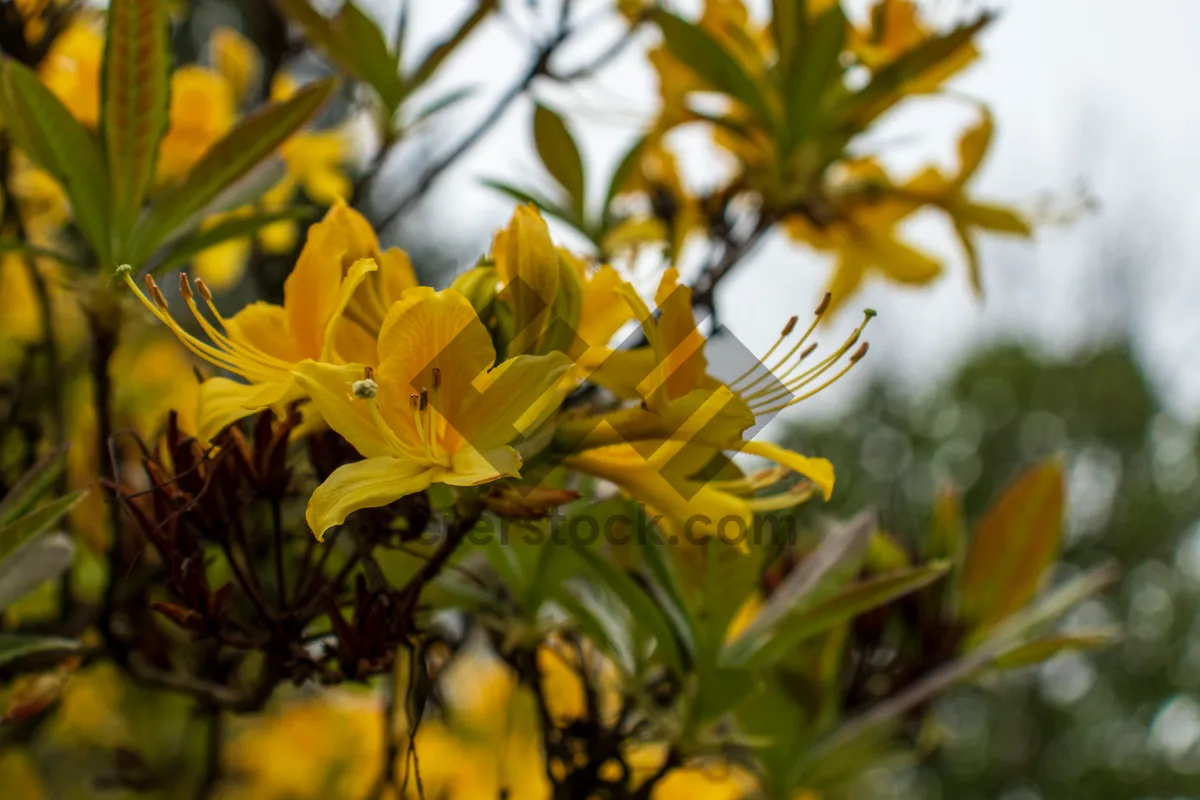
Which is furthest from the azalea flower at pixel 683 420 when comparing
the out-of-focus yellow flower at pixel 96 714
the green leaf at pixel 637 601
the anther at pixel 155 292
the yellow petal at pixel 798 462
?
the out-of-focus yellow flower at pixel 96 714

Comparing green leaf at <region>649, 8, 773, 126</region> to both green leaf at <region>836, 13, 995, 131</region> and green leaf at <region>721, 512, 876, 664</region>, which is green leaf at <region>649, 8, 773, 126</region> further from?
green leaf at <region>721, 512, 876, 664</region>

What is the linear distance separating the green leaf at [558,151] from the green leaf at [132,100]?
0.32 meters

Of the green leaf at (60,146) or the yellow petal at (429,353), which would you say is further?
the green leaf at (60,146)

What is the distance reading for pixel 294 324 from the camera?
22.1 inches

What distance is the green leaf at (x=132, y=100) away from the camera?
2.21 ft

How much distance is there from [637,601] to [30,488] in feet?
1.42

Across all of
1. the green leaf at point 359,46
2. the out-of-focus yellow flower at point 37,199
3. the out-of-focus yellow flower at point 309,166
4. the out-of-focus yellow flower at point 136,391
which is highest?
the green leaf at point 359,46

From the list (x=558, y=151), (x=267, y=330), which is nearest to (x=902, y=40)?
(x=558, y=151)

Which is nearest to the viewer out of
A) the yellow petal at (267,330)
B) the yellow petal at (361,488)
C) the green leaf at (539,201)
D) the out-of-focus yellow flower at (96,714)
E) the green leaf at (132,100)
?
the yellow petal at (361,488)

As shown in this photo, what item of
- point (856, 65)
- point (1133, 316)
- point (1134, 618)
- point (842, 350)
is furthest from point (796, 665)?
point (1134, 618)

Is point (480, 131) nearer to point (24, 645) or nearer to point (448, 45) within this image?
point (448, 45)

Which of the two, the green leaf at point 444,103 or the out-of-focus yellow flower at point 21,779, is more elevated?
the green leaf at point 444,103

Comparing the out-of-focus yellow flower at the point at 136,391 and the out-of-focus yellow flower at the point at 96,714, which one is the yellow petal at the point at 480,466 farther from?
the out-of-focus yellow flower at the point at 96,714

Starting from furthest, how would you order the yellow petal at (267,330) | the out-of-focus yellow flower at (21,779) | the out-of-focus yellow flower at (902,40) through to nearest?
the out-of-focus yellow flower at (21,779) → the out-of-focus yellow flower at (902,40) → the yellow petal at (267,330)
